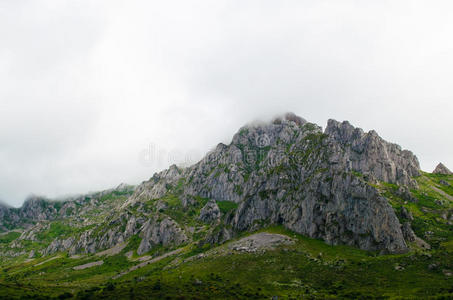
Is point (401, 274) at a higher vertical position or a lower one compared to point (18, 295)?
lower

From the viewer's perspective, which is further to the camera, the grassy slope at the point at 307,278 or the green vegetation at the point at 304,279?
the grassy slope at the point at 307,278

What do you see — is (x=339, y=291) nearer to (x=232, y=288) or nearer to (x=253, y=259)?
(x=232, y=288)

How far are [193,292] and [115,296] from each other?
40.0m

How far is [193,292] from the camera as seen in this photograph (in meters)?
140

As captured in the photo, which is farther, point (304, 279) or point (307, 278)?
point (307, 278)

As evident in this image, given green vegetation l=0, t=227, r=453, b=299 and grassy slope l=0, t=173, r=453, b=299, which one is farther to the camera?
grassy slope l=0, t=173, r=453, b=299

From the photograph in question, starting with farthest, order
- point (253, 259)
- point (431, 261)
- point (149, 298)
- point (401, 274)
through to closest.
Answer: point (253, 259)
point (431, 261)
point (401, 274)
point (149, 298)

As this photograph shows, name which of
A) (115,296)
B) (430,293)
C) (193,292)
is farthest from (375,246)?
(115,296)

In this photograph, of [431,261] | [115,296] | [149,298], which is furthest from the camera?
[431,261]

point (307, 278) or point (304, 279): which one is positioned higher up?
point (307, 278)

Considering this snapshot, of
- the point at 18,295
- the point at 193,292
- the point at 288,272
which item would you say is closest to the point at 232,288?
the point at 193,292

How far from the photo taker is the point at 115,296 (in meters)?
140

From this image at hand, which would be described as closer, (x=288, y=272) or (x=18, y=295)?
(x=18, y=295)

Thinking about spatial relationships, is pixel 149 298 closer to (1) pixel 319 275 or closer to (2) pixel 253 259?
(2) pixel 253 259
